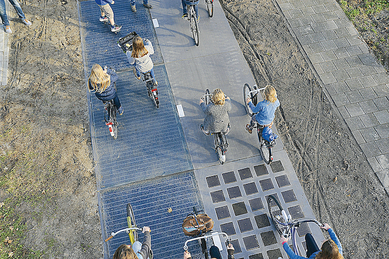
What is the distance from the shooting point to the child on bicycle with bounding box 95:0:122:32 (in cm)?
755

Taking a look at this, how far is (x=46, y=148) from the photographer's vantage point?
6480 mm

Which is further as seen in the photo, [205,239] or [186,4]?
[186,4]

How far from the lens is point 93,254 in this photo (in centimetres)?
535

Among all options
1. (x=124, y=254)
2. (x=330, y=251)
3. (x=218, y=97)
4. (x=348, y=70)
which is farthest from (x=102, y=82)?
(x=348, y=70)

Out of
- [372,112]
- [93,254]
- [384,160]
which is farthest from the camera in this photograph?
[372,112]

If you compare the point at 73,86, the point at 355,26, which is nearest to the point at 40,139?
the point at 73,86

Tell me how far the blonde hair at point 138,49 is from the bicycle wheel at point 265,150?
9.47 ft

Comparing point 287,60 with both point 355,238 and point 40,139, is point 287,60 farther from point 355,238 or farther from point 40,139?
point 40,139

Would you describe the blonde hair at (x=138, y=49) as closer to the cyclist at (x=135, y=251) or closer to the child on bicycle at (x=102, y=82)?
the child on bicycle at (x=102, y=82)

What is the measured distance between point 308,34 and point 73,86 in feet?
21.5

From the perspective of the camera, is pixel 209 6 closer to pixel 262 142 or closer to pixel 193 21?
pixel 193 21

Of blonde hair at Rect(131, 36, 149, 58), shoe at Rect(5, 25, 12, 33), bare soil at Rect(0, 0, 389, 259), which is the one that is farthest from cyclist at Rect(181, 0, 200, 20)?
shoe at Rect(5, 25, 12, 33)

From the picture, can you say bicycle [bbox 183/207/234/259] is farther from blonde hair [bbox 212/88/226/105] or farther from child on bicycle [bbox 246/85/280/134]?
child on bicycle [bbox 246/85/280/134]

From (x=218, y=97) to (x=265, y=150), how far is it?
6.22ft
